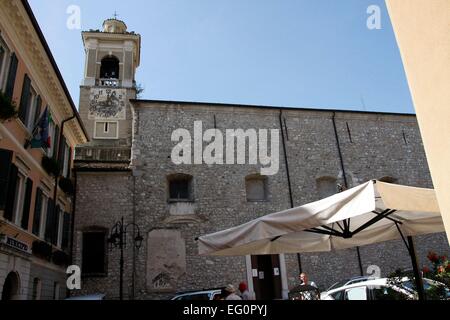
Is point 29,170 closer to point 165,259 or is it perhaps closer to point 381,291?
point 165,259

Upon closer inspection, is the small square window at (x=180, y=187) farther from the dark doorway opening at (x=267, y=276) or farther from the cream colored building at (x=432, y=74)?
the cream colored building at (x=432, y=74)

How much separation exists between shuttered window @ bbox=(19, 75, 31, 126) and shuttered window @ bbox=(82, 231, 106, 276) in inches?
236

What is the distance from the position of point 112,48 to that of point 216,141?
34.4 ft

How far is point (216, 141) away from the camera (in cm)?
1686

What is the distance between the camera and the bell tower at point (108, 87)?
70.2 ft

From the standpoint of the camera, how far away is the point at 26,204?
31.9 ft

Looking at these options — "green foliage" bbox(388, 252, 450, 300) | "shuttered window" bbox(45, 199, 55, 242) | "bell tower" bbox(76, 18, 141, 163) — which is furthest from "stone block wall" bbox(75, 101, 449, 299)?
"green foliage" bbox(388, 252, 450, 300)

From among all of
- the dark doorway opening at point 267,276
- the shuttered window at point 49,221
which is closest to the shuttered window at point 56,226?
the shuttered window at point 49,221

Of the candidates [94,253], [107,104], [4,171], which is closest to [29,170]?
[4,171]

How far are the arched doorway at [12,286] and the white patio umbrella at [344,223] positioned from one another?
577cm

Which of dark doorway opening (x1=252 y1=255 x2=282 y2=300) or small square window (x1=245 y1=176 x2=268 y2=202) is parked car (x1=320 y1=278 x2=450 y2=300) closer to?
dark doorway opening (x1=252 y1=255 x2=282 y2=300)

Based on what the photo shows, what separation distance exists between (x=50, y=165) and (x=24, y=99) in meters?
2.44
